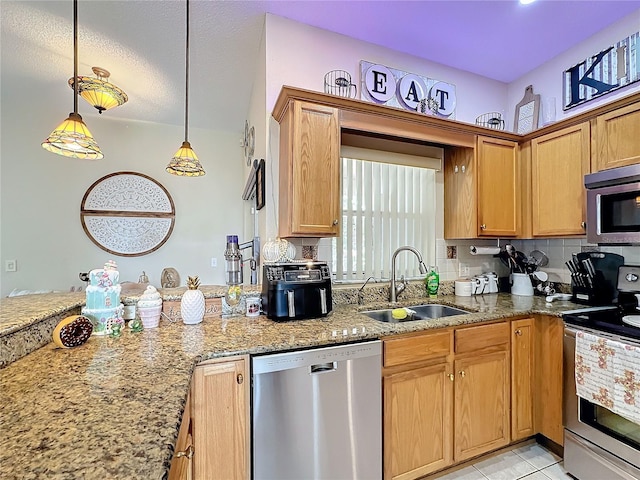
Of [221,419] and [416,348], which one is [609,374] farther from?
[221,419]

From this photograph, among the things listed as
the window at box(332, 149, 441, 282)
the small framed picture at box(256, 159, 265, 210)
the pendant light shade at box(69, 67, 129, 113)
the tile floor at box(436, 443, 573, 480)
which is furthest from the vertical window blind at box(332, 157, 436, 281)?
the pendant light shade at box(69, 67, 129, 113)

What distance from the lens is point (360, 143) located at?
226cm

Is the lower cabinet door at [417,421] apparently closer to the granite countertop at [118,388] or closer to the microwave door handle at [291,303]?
the granite countertop at [118,388]

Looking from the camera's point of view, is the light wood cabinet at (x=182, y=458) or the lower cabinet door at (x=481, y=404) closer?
the light wood cabinet at (x=182, y=458)

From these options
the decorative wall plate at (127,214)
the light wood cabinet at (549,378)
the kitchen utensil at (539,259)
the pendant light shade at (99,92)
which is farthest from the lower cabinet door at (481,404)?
the decorative wall plate at (127,214)

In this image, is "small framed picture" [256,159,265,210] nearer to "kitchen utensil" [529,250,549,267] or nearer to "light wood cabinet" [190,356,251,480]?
"light wood cabinet" [190,356,251,480]

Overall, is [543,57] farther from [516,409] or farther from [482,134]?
[516,409]

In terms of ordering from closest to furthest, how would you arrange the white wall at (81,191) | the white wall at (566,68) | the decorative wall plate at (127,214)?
the white wall at (566,68)
the white wall at (81,191)
the decorative wall plate at (127,214)

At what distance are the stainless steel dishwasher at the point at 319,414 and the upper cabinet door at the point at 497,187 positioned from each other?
151 centimetres

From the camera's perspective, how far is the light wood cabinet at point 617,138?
183 cm

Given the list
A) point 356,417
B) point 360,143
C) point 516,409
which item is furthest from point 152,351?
point 516,409

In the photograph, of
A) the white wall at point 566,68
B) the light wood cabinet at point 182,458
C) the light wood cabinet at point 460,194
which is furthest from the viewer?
the light wood cabinet at point 460,194

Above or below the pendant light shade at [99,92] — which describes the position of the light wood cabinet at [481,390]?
below

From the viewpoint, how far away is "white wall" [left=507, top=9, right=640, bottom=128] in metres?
2.11
